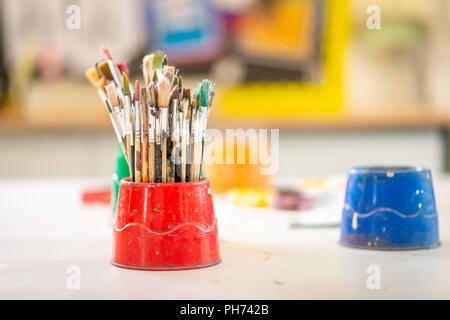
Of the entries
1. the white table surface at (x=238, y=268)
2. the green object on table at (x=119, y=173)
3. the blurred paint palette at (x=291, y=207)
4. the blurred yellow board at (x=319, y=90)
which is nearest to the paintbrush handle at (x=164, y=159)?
the white table surface at (x=238, y=268)

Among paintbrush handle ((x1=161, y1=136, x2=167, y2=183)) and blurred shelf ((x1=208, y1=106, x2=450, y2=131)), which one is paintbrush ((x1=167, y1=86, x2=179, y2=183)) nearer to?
paintbrush handle ((x1=161, y1=136, x2=167, y2=183))

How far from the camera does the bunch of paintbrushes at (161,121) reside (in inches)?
25.5

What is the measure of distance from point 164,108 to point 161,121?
0.6 inches

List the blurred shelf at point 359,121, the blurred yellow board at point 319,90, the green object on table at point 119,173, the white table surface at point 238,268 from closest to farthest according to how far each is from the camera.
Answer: the white table surface at point 238,268
the green object on table at point 119,173
the blurred shelf at point 359,121
the blurred yellow board at point 319,90

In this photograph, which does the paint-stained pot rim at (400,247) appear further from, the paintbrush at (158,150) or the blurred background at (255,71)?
the blurred background at (255,71)

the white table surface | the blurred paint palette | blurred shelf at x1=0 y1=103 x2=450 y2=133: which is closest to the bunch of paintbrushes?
the white table surface

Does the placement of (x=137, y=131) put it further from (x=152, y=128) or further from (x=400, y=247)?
(x=400, y=247)

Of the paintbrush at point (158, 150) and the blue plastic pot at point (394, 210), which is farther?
the blue plastic pot at point (394, 210)

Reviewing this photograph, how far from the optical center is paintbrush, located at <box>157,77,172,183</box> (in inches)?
24.8

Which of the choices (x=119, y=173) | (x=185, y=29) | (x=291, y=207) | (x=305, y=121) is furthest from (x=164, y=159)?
(x=185, y=29)

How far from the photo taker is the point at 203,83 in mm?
658

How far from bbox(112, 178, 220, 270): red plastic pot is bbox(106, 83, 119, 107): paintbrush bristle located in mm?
98
